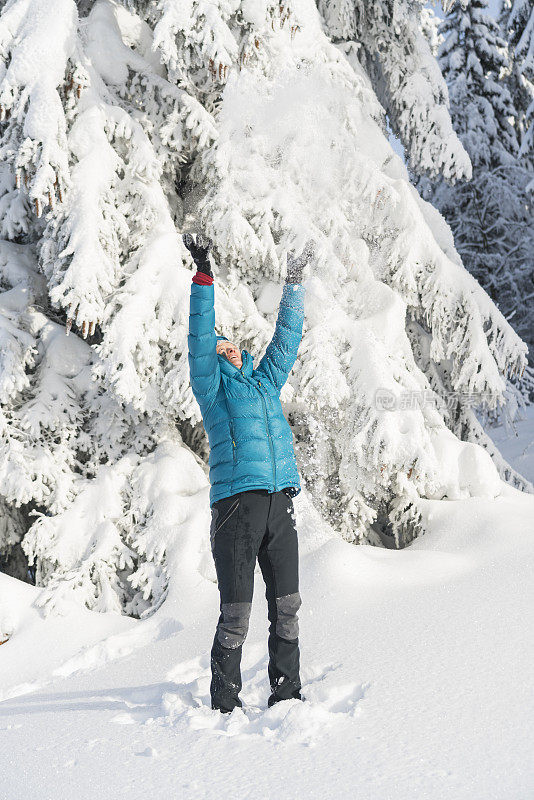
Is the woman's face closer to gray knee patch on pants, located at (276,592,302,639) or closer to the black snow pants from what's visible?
the black snow pants

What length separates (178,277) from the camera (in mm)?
5129

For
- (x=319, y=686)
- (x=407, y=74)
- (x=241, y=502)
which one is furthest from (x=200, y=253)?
(x=407, y=74)

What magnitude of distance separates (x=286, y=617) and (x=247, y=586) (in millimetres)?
233

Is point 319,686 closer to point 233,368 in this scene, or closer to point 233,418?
point 233,418

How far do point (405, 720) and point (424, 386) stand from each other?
3.71 m

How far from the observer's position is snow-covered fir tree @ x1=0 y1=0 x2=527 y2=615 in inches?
196

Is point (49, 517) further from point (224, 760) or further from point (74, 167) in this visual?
point (224, 760)

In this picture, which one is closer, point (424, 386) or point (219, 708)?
point (219, 708)

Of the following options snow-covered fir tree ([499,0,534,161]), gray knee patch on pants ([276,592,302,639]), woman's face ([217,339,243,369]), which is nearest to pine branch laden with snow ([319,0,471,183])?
woman's face ([217,339,243,369])

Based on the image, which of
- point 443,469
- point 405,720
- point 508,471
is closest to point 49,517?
point 443,469

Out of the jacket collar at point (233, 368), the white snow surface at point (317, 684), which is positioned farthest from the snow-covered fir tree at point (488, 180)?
the jacket collar at point (233, 368)

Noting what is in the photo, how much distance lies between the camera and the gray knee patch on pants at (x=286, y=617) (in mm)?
2947

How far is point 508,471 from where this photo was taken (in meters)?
7.30

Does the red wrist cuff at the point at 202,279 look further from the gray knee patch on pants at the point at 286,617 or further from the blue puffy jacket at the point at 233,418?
the gray knee patch on pants at the point at 286,617
